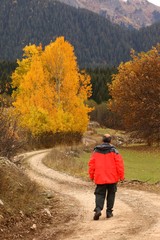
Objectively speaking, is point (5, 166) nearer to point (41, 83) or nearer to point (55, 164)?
point (55, 164)

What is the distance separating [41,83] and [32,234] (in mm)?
34474

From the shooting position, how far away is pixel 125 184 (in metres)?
18.5

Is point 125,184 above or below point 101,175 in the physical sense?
below

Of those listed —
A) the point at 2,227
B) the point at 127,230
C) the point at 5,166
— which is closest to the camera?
the point at 127,230

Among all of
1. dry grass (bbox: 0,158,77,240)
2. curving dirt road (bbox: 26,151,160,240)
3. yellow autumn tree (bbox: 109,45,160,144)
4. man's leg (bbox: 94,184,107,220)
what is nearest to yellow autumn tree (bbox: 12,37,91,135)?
yellow autumn tree (bbox: 109,45,160,144)

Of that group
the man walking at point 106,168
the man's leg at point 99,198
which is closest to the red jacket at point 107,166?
the man walking at point 106,168

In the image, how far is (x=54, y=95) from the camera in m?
43.2

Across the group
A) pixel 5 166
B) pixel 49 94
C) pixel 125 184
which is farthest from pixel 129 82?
pixel 5 166

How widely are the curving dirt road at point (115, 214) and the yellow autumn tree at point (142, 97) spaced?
80.8 feet

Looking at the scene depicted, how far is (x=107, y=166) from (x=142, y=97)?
109 ft

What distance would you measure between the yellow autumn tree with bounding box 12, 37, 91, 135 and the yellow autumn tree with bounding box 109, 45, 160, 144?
13.5ft

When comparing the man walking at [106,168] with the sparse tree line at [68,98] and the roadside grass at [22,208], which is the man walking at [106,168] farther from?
the sparse tree line at [68,98]

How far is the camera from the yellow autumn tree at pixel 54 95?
4162cm

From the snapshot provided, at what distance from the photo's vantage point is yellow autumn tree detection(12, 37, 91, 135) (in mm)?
41625
